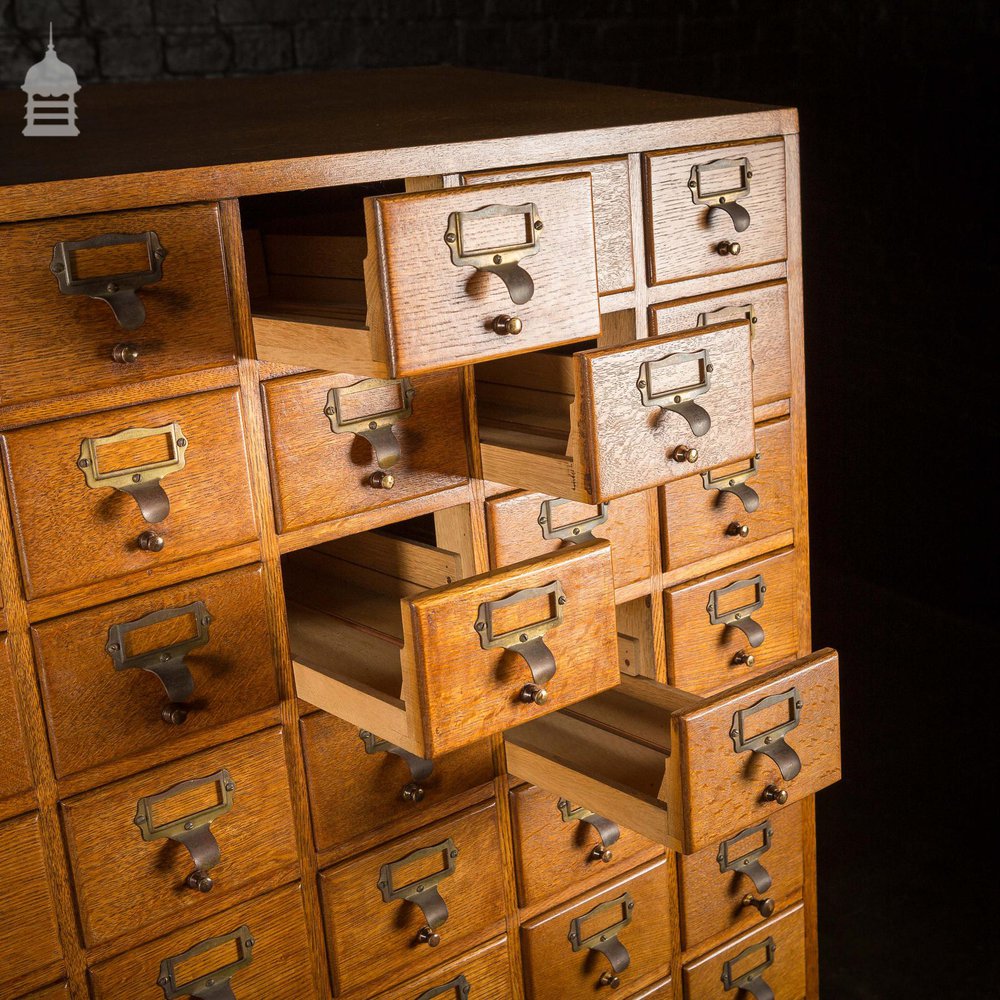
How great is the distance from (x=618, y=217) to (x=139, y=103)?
0.84 metres

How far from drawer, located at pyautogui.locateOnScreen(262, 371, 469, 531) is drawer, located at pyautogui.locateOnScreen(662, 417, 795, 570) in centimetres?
46

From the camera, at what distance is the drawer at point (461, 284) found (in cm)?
156

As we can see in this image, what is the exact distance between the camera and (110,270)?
5.23 feet

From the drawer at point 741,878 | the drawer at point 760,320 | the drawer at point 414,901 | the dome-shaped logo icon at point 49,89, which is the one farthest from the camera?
the drawer at point 741,878

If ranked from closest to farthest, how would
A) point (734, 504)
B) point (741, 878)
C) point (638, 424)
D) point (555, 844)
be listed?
point (638, 424), point (555, 844), point (734, 504), point (741, 878)

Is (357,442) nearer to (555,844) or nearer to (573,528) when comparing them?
(573,528)

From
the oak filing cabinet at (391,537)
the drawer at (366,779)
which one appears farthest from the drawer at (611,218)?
the drawer at (366,779)

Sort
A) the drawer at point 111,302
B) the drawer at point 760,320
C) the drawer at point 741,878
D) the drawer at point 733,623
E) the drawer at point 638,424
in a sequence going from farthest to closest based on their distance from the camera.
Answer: the drawer at point 741,878 < the drawer at point 733,623 < the drawer at point 760,320 < the drawer at point 638,424 < the drawer at point 111,302

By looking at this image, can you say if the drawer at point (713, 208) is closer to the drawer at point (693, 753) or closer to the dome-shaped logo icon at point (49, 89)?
the drawer at point (693, 753)

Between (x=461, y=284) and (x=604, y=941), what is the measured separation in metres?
1.27

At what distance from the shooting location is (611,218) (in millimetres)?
2059

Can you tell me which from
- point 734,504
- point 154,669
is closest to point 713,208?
point 734,504

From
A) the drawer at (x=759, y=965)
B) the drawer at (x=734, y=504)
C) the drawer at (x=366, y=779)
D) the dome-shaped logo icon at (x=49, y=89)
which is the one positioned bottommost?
the drawer at (x=759, y=965)

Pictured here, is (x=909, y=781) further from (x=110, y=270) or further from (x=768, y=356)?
(x=110, y=270)
